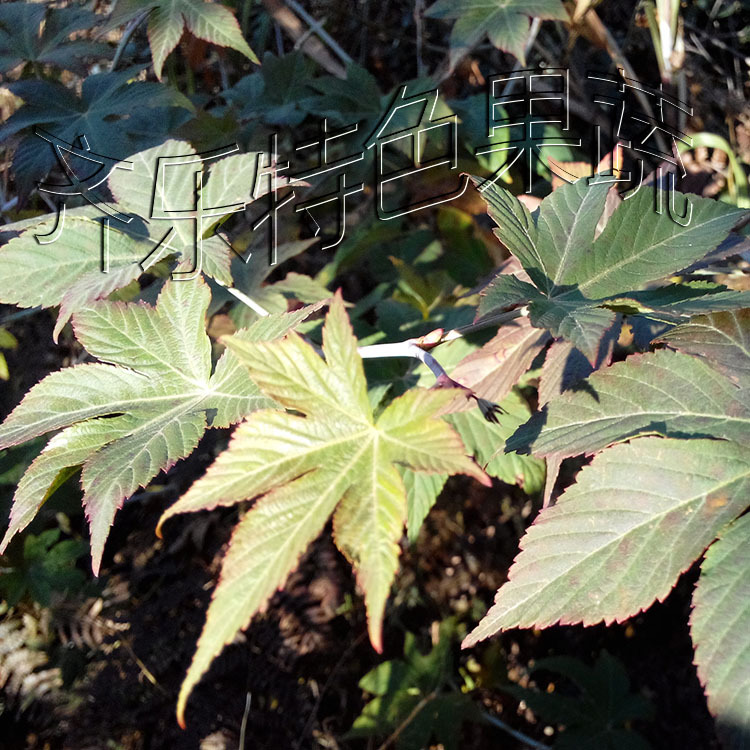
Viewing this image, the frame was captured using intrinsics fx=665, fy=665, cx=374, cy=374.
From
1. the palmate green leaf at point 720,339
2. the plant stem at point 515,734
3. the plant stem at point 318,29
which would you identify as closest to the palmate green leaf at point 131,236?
the palmate green leaf at point 720,339

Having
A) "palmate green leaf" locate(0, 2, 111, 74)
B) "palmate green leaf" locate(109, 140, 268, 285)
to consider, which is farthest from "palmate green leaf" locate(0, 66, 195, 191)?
"palmate green leaf" locate(109, 140, 268, 285)

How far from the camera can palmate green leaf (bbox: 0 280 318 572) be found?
724 mm

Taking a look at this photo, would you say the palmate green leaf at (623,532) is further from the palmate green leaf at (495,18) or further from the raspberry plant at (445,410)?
the palmate green leaf at (495,18)

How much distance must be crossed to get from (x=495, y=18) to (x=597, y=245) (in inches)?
33.5

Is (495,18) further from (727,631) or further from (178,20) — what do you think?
(727,631)

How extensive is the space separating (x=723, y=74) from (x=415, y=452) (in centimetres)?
186

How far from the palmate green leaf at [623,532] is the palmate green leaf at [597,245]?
0.55 feet

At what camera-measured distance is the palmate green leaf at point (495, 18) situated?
139 centimetres

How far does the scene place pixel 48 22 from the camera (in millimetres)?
1506

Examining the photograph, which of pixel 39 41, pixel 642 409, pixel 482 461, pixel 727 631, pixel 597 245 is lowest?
pixel 482 461

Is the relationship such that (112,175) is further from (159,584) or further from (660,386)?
(159,584)

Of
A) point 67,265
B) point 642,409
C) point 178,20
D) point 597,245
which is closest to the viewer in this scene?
point 642,409

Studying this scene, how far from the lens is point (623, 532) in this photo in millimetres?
663

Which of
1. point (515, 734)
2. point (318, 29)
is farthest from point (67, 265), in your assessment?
point (515, 734)
